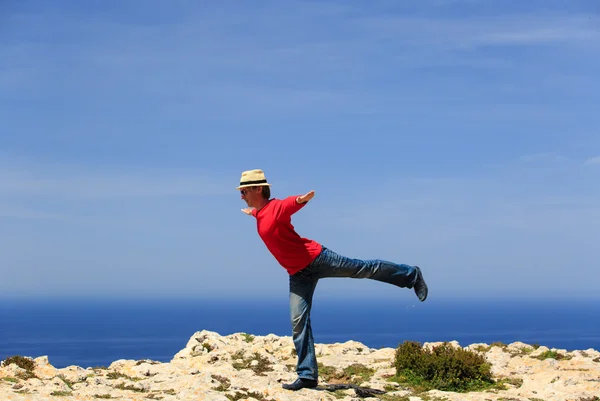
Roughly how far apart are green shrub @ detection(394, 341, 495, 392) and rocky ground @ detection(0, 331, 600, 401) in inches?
18.7

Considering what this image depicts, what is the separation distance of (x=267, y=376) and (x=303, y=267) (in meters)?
3.19

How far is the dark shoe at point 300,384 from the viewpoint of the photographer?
1255cm

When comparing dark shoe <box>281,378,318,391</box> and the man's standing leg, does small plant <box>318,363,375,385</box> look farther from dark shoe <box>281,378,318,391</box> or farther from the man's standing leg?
the man's standing leg

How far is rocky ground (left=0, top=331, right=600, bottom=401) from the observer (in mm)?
12266

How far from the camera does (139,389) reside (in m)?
13.1

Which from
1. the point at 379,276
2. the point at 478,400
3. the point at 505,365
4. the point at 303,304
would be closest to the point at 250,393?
the point at 303,304

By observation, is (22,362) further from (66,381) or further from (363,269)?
(363,269)

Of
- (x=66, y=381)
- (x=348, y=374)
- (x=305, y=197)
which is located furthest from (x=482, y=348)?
(x=66, y=381)

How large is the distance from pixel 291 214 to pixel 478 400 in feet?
16.6

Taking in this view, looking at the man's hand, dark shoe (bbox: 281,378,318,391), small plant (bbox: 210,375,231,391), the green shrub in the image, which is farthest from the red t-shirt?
the green shrub

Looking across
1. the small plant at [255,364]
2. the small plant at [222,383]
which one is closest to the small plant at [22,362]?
the small plant at [222,383]

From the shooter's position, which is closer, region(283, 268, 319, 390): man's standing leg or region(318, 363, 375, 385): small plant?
region(283, 268, 319, 390): man's standing leg

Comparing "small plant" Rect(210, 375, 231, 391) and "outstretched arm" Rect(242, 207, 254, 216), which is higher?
Answer: "outstretched arm" Rect(242, 207, 254, 216)

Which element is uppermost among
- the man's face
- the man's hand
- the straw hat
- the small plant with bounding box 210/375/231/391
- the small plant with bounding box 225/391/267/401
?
the straw hat
